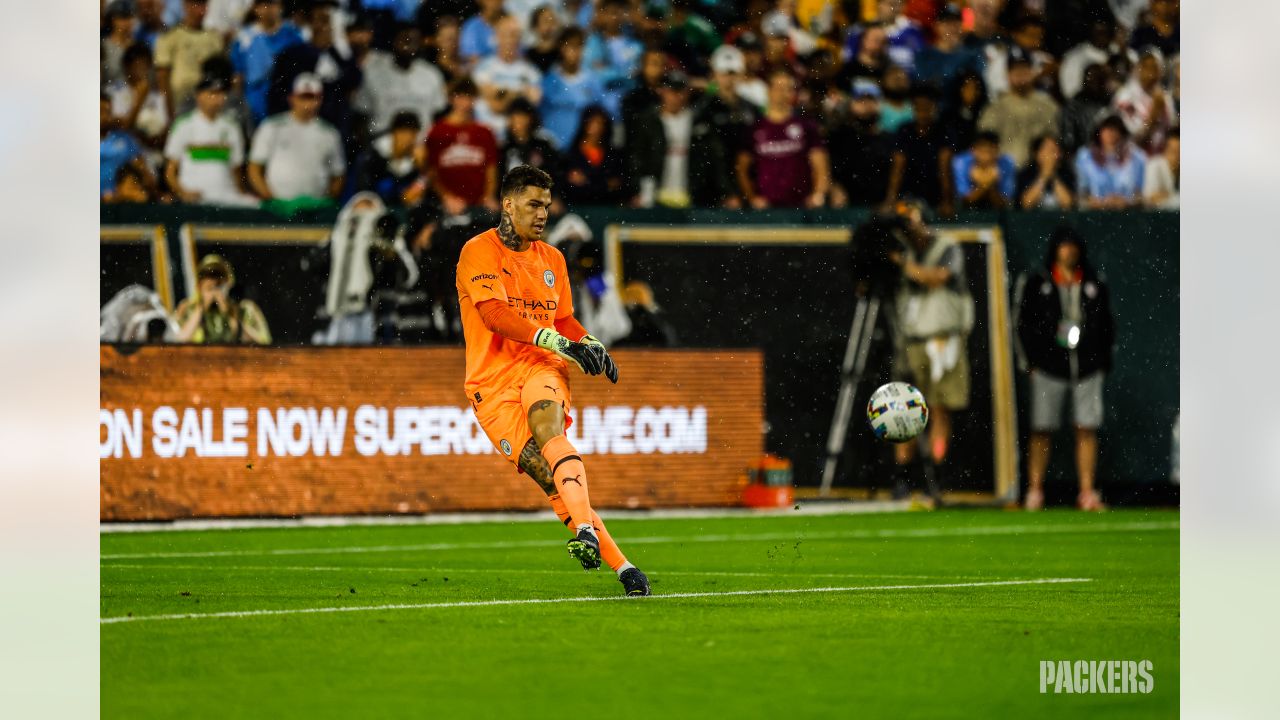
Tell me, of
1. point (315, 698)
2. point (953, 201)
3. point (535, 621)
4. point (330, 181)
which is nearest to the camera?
point (315, 698)

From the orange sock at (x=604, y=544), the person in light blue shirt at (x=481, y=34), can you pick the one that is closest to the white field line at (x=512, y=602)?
the orange sock at (x=604, y=544)

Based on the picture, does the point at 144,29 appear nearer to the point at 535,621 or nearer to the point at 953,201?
the point at 953,201

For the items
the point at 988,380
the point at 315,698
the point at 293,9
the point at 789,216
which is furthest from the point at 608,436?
the point at 315,698

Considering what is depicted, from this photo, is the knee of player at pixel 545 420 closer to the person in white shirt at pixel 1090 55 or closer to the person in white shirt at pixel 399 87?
the person in white shirt at pixel 399 87

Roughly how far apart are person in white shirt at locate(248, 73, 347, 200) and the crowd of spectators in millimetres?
21

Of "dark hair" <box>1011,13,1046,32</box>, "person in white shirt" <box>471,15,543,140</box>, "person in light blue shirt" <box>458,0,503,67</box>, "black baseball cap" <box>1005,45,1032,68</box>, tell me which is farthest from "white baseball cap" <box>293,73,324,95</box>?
"dark hair" <box>1011,13,1046,32</box>

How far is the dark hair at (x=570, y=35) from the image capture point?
18516 millimetres

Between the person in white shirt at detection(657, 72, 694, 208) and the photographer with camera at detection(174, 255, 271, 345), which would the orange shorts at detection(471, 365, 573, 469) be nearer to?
the photographer with camera at detection(174, 255, 271, 345)

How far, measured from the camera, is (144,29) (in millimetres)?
18203

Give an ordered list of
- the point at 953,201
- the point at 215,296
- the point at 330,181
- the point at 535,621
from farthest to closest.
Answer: the point at 953,201 < the point at 330,181 < the point at 215,296 < the point at 535,621

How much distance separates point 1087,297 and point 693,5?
534cm

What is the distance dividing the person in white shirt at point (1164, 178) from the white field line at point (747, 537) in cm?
425

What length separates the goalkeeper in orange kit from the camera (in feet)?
30.8

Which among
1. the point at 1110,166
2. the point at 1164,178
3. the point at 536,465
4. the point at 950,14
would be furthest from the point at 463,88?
the point at 536,465
